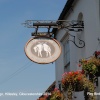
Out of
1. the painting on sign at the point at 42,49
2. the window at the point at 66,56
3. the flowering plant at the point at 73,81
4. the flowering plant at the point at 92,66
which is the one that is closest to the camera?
the flowering plant at the point at 92,66

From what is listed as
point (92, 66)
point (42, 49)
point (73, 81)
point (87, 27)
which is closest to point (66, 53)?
point (87, 27)

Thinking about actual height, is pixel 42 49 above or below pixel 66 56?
above

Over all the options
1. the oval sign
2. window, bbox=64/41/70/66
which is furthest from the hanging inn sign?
window, bbox=64/41/70/66

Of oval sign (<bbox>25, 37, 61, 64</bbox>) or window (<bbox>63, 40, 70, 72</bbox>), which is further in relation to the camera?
window (<bbox>63, 40, 70, 72</bbox>)

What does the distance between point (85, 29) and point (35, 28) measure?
1.88 meters

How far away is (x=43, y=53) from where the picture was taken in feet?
49.1

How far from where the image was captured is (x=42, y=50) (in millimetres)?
14727

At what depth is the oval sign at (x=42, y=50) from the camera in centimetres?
1469

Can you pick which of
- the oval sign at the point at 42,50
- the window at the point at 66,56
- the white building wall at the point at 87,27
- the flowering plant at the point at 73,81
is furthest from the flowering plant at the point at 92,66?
the window at the point at 66,56

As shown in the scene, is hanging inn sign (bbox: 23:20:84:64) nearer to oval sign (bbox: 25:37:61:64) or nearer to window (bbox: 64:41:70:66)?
oval sign (bbox: 25:37:61:64)

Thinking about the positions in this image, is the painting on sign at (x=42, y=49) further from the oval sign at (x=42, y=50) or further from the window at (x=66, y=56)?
the window at (x=66, y=56)

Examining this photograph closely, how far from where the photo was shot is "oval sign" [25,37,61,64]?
14688 mm

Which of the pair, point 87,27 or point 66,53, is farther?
point 66,53

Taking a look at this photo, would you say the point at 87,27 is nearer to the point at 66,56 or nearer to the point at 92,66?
the point at 92,66
